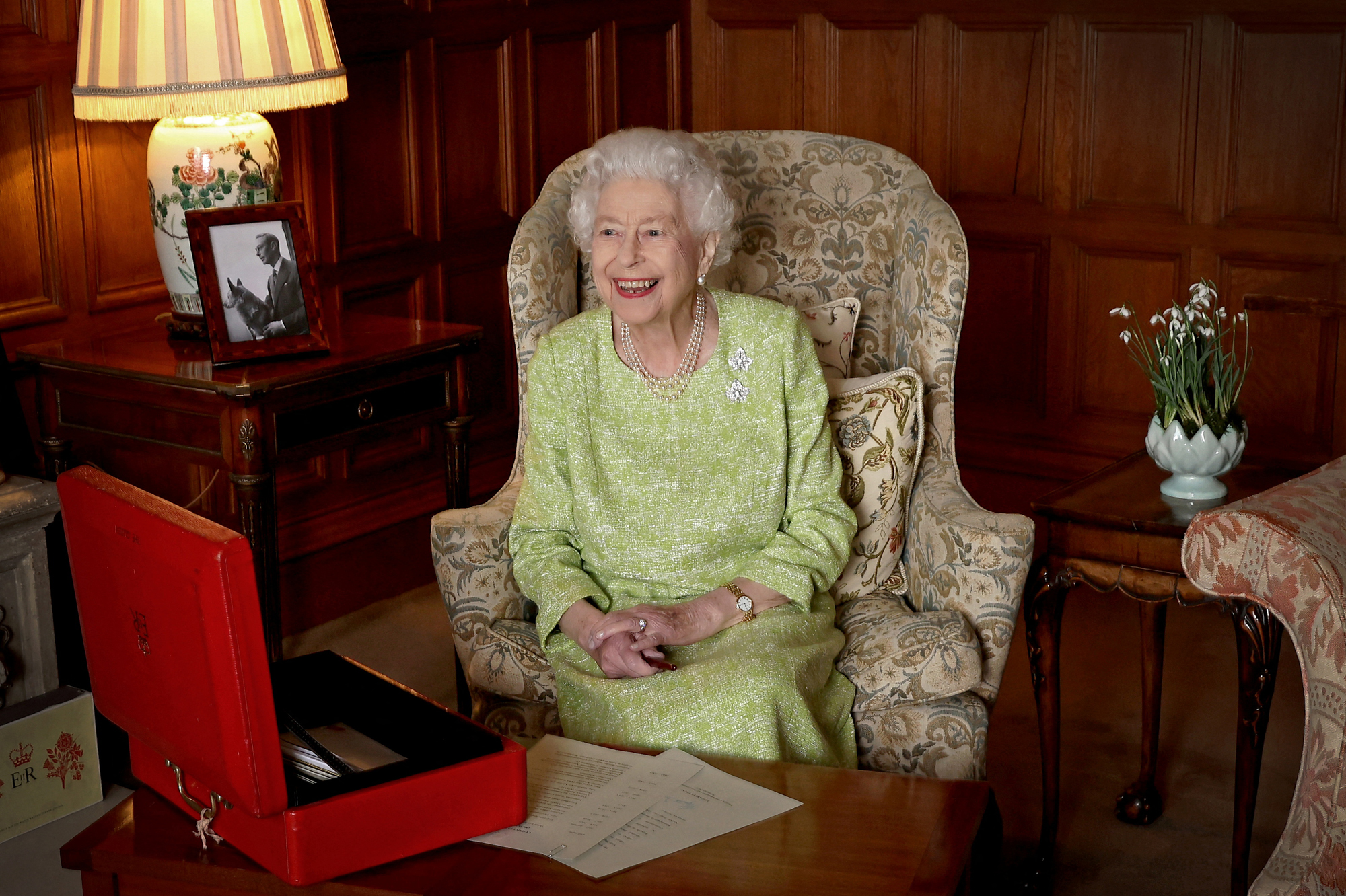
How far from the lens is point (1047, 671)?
2.23 meters

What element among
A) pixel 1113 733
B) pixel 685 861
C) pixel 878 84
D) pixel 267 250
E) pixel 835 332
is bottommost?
pixel 1113 733

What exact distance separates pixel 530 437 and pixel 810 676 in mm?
561

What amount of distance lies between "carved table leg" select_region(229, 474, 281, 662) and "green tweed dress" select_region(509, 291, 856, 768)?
52 cm

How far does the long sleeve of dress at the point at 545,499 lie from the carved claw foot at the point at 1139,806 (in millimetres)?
1087

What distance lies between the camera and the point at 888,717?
2002 mm

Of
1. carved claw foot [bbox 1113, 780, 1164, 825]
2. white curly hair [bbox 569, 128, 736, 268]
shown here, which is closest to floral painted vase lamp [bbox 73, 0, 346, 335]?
white curly hair [bbox 569, 128, 736, 268]

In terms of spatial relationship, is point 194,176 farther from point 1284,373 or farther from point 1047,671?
point 1284,373

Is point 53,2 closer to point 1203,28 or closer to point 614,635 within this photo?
point 614,635

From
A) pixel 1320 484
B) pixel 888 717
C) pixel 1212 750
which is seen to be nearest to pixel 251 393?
pixel 888 717

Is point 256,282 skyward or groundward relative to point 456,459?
skyward

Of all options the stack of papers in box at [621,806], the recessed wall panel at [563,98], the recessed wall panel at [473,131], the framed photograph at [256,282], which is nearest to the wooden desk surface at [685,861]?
the stack of papers in box at [621,806]

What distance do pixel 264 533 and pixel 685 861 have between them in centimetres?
126

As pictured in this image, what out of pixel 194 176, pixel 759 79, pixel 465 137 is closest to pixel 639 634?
pixel 194 176

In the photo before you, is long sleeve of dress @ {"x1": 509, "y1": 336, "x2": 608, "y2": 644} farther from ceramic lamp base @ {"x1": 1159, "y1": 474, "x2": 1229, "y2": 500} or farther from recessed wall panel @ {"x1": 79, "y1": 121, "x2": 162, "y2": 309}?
recessed wall panel @ {"x1": 79, "y1": 121, "x2": 162, "y2": 309}
